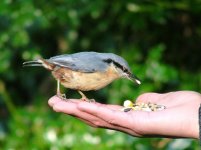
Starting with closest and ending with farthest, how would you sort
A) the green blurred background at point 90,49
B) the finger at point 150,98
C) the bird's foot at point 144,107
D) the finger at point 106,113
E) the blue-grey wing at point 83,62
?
the finger at point 106,113
the bird's foot at point 144,107
the finger at point 150,98
the blue-grey wing at point 83,62
the green blurred background at point 90,49

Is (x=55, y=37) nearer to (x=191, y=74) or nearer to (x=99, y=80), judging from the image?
(x=191, y=74)

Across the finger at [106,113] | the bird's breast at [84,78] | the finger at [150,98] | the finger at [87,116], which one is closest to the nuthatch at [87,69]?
the bird's breast at [84,78]

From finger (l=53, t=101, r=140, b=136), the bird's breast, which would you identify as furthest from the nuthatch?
finger (l=53, t=101, r=140, b=136)

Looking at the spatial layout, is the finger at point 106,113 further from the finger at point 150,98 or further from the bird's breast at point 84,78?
the bird's breast at point 84,78

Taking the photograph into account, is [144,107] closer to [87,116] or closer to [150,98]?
[150,98]

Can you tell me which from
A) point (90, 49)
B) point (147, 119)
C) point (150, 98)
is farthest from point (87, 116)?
point (90, 49)

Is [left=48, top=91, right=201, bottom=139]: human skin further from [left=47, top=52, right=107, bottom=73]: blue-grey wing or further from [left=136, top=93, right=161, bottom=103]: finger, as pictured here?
[left=47, top=52, right=107, bottom=73]: blue-grey wing
